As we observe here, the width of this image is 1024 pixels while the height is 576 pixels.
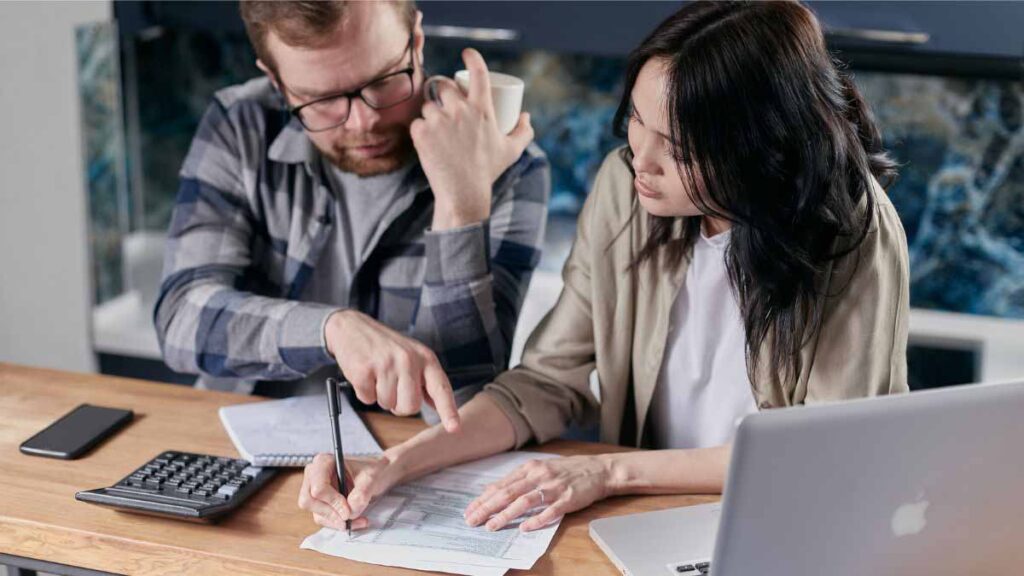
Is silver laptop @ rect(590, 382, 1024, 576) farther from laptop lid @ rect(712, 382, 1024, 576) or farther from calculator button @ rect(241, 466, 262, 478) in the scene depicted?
calculator button @ rect(241, 466, 262, 478)

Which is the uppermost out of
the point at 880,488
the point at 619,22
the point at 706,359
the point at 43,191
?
the point at 619,22

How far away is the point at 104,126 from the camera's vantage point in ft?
9.39

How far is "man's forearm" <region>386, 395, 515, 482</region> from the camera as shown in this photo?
1.37 meters

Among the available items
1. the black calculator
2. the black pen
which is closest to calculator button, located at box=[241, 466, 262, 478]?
the black calculator

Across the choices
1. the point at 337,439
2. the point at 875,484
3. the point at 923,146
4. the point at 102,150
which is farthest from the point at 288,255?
the point at 923,146

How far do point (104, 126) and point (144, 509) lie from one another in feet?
6.05

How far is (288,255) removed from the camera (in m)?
1.83

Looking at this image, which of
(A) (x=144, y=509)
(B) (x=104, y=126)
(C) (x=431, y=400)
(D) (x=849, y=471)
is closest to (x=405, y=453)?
(C) (x=431, y=400)

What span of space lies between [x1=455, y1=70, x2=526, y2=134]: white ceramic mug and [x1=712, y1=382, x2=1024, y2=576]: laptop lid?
2.89 ft

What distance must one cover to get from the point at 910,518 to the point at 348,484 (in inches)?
24.6

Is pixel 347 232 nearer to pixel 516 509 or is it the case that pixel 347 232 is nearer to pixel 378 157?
pixel 378 157

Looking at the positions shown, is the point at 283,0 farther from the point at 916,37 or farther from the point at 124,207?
the point at 124,207

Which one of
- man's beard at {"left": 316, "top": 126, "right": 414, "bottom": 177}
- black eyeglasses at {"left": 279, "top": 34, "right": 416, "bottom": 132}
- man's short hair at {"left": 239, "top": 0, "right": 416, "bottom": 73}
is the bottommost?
man's beard at {"left": 316, "top": 126, "right": 414, "bottom": 177}

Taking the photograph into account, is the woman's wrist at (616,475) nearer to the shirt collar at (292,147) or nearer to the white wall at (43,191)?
the shirt collar at (292,147)
